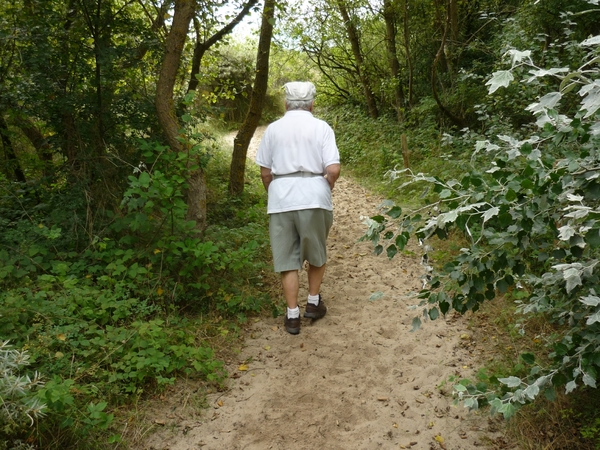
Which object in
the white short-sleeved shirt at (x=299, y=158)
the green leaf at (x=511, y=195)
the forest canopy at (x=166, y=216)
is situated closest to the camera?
the green leaf at (x=511, y=195)

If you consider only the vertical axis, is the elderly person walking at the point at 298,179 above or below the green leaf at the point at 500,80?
below

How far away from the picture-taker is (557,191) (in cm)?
188

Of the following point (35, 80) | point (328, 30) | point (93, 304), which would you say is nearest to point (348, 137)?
point (328, 30)

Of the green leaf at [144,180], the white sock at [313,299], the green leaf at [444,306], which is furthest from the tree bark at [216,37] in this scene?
the green leaf at [444,306]

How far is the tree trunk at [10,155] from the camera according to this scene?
5.45 metres

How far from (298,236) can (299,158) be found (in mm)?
706

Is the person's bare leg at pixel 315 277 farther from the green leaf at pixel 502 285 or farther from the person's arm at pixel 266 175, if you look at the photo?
the green leaf at pixel 502 285

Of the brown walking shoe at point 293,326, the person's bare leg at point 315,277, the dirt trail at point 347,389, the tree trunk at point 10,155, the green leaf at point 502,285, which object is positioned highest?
the tree trunk at point 10,155

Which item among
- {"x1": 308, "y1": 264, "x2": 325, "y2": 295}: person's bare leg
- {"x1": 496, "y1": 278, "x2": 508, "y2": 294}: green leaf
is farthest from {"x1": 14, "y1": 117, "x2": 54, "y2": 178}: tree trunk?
{"x1": 496, "y1": 278, "x2": 508, "y2": 294}: green leaf

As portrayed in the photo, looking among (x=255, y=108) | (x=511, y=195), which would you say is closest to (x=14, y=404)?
(x=511, y=195)

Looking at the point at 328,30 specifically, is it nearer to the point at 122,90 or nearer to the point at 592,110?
the point at 122,90

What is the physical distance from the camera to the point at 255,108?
7.67m

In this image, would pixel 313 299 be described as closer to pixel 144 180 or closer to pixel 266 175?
pixel 266 175

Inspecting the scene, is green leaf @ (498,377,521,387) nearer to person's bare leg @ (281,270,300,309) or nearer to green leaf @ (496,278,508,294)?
→ green leaf @ (496,278,508,294)
